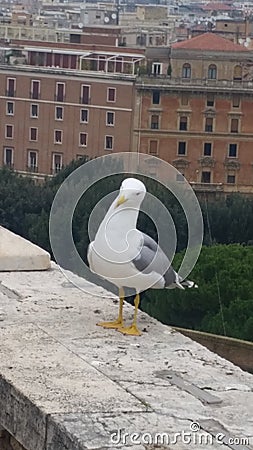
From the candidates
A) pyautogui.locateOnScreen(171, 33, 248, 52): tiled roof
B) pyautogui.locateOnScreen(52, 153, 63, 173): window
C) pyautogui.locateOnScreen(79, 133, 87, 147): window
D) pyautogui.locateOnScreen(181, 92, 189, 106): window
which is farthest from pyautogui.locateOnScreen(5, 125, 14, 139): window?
pyautogui.locateOnScreen(171, 33, 248, 52): tiled roof

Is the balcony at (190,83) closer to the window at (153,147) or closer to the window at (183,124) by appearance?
the window at (183,124)

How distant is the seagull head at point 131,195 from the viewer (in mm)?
4727

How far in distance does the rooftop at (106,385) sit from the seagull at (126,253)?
16 cm

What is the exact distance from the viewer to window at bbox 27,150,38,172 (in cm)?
3922

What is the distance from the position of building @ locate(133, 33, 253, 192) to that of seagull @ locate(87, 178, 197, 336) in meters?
32.9

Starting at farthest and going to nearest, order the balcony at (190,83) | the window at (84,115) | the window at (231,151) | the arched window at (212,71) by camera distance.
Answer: the arched window at (212,71), the window at (231,151), the window at (84,115), the balcony at (190,83)

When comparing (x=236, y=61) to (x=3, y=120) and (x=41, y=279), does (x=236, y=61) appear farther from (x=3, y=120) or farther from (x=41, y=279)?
(x=41, y=279)

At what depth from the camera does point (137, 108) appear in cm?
3781

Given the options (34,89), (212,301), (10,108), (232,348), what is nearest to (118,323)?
(232,348)

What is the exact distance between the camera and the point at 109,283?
5.22 metres

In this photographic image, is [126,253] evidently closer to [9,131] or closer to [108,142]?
[108,142]

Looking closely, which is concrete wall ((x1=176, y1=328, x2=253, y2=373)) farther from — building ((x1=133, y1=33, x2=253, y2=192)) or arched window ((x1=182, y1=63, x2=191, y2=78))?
arched window ((x1=182, y1=63, x2=191, y2=78))

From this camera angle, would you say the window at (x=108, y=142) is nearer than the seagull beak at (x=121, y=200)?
No

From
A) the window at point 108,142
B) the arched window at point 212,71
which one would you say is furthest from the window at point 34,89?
the arched window at point 212,71
